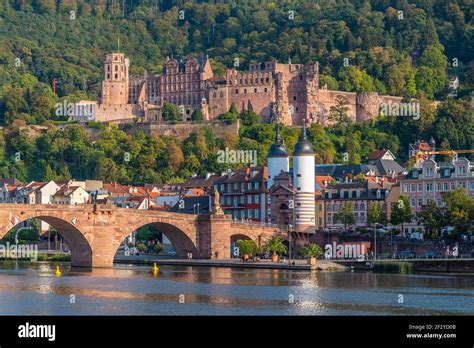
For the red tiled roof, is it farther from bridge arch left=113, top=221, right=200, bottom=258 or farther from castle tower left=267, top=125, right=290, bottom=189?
bridge arch left=113, top=221, right=200, bottom=258

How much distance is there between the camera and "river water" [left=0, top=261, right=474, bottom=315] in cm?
6347

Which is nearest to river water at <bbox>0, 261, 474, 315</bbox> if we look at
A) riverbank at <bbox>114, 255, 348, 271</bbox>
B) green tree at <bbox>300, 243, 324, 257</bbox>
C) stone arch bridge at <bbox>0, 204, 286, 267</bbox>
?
riverbank at <bbox>114, 255, 348, 271</bbox>

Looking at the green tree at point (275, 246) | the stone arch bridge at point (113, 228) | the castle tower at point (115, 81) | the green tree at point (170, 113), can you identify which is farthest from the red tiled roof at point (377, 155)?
the castle tower at point (115, 81)

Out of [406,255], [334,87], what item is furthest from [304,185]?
[334,87]

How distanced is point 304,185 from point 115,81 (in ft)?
221

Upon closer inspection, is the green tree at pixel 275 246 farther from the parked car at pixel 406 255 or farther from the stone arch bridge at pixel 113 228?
the parked car at pixel 406 255

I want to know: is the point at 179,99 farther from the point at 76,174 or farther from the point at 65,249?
the point at 65,249

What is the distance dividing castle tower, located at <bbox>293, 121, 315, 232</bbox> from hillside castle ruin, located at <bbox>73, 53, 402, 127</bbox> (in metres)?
47.2

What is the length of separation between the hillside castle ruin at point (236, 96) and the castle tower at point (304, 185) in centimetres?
4716

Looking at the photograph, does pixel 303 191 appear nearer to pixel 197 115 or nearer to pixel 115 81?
pixel 197 115

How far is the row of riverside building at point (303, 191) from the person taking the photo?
355 feet

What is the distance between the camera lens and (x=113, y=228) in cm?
9444
